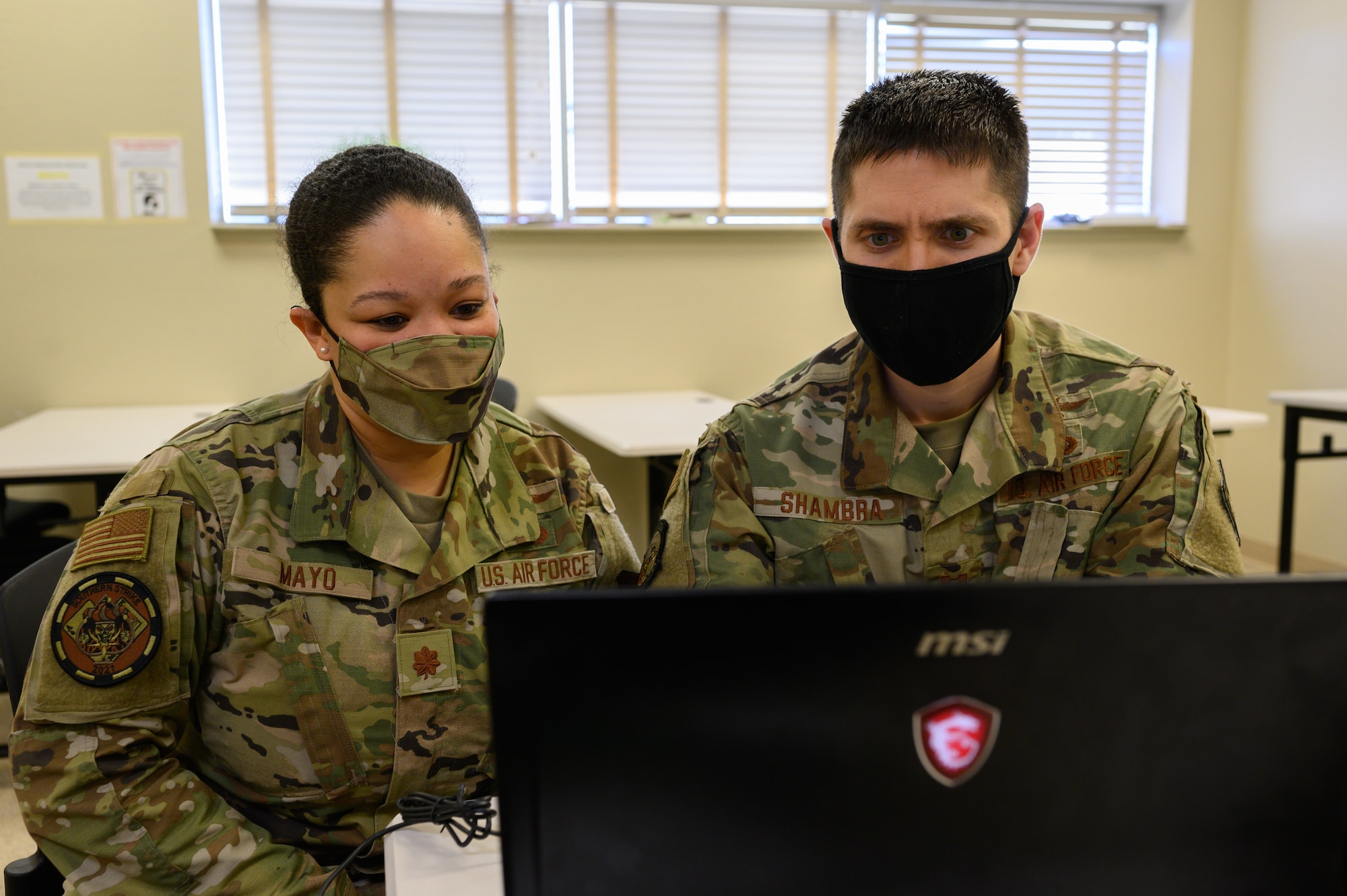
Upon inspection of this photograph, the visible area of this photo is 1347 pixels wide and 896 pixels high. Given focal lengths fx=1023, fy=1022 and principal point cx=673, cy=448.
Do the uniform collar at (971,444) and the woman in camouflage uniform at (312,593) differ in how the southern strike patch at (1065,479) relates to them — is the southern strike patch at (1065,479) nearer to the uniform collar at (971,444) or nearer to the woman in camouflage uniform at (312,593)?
the uniform collar at (971,444)

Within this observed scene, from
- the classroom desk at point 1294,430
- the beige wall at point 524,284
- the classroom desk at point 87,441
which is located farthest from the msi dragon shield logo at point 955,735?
the beige wall at point 524,284

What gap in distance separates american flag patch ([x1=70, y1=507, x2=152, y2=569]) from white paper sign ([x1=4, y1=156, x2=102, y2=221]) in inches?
123

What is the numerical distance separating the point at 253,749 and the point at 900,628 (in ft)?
3.10

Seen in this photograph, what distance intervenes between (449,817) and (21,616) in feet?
2.25

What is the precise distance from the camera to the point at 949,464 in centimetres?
139

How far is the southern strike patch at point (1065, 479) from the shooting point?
1347 mm

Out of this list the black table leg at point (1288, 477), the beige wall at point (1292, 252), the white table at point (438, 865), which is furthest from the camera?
the beige wall at point (1292, 252)

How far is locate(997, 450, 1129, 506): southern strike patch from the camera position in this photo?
135 cm

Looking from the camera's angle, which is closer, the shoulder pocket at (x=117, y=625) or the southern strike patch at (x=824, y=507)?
the shoulder pocket at (x=117, y=625)

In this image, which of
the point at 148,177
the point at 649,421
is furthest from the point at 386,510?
the point at 148,177

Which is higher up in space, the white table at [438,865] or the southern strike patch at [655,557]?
the southern strike patch at [655,557]

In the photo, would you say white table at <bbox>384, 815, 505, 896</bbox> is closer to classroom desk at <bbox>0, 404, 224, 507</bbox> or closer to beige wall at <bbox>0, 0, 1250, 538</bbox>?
classroom desk at <bbox>0, 404, 224, 507</bbox>

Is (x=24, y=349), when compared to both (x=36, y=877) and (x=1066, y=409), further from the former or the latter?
(x=1066, y=409)

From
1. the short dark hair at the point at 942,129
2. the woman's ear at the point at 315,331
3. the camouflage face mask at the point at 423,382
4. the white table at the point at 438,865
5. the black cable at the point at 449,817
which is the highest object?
the short dark hair at the point at 942,129
